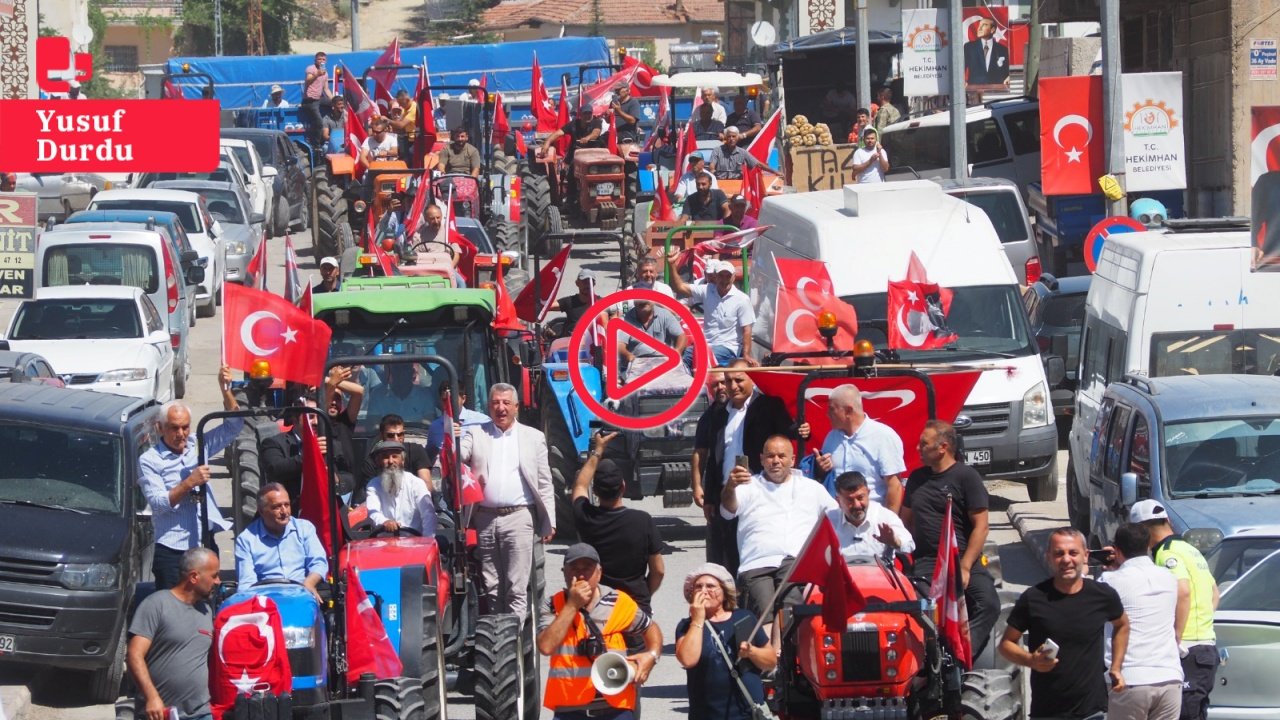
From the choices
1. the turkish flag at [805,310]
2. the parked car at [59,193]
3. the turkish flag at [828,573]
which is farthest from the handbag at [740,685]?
the parked car at [59,193]

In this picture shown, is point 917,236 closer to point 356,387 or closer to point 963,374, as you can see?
point 963,374

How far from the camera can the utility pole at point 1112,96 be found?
823 inches

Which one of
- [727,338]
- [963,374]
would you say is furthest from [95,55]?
[963,374]

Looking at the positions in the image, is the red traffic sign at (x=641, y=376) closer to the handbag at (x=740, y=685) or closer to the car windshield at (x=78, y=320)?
the handbag at (x=740, y=685)

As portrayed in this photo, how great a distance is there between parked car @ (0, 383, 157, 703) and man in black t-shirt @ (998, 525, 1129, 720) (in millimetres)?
6216

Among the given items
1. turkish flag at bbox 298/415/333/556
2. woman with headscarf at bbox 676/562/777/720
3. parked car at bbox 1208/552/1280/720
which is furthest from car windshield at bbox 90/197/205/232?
woman with headscarf at bbox 676/562/777/720

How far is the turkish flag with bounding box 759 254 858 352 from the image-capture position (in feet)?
A: 46.2

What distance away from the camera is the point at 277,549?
369 inches

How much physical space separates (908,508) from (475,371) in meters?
3.53

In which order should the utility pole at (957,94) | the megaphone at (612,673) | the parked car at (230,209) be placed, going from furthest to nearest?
1. the parked car at (230,209)
2. the utility pole at (957,94)
3. the megaphone at (612,673)

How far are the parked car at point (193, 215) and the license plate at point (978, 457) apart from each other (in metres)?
15.3

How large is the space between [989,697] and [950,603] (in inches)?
19.2

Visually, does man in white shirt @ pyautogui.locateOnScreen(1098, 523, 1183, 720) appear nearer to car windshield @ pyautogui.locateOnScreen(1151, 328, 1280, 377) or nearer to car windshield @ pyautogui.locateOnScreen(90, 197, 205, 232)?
car windshield @ pyautogui.locateOnScreen(1151, 328, 1280, 377)

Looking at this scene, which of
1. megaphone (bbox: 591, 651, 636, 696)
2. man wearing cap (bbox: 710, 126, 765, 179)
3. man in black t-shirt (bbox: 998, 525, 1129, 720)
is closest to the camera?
megaphone (bbox: 591, 651, 636, 696)
